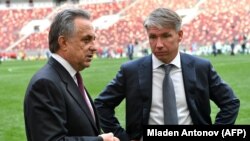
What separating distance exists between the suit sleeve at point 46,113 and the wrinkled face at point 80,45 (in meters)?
0.26

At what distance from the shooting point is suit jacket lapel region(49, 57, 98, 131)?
127 inches

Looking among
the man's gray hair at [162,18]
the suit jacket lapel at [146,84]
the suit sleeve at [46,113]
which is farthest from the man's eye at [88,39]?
the suit jacket lapel at [146,84]

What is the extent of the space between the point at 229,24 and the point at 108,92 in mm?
49782

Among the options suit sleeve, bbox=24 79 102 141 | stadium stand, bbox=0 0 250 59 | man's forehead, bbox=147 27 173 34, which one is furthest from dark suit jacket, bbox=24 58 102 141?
stadium stand, bbox=0 0 250 59

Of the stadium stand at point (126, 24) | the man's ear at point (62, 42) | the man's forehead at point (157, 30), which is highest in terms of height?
the man's ear at point (62, 42)

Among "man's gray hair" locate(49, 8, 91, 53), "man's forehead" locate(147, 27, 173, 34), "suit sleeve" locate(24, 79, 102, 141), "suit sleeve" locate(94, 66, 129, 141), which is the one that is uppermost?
"man's gray hair" locate(49, 8, 91, 53)

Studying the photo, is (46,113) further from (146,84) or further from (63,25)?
(146,84)

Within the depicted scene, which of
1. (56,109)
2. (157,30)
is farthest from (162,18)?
(56,109)

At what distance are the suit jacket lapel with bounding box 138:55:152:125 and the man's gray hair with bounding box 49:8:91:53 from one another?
0.88 meters

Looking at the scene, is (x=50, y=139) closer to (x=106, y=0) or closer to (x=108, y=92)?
(x=108, y=92)

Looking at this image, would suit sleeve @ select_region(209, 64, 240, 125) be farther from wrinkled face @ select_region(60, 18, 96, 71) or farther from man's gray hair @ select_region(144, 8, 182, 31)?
wrinkled face @ select_region(60, 18, 96, 71)

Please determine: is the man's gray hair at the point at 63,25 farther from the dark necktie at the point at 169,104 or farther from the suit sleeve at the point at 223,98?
the suit sleeve at the point at 223,98

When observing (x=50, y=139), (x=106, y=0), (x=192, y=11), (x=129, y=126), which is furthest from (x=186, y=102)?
(x=106, y=0)

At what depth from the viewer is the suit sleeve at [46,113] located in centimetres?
299
